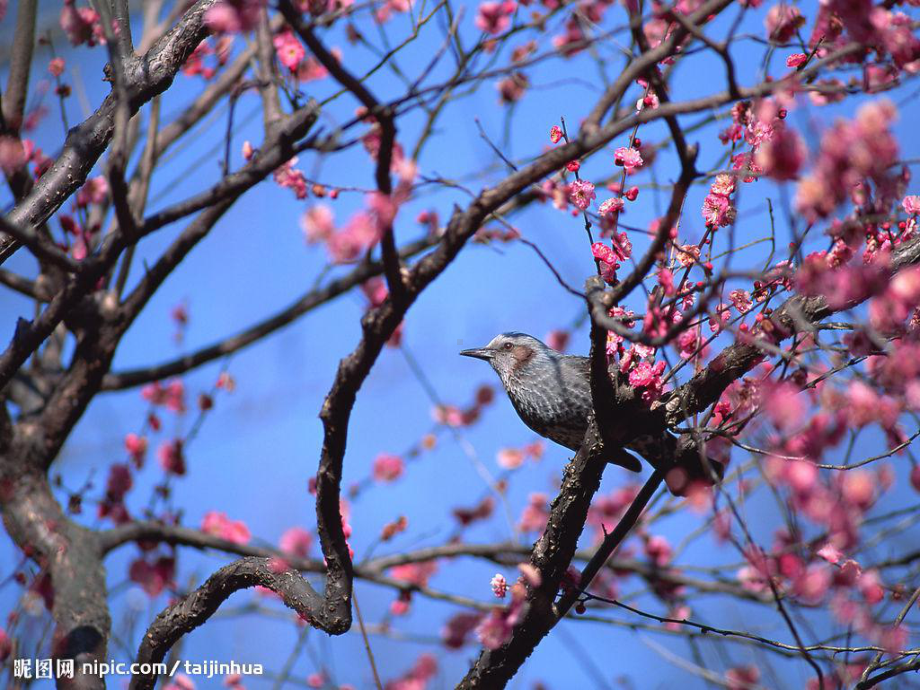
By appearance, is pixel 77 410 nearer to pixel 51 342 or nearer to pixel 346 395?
pixel 51 342

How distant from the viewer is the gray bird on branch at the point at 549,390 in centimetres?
412

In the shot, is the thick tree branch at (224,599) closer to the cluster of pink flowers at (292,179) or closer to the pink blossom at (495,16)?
the cluster of pink flowers at (292,179)

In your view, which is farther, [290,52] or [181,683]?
[290,52]

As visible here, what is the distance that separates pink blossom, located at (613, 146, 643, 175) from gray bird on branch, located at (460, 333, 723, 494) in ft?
4.60

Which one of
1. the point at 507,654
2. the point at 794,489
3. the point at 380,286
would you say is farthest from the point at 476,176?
the point at 794,489

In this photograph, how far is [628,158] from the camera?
8.48ft

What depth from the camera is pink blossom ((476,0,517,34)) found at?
4.52 m

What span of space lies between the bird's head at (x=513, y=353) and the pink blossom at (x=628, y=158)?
205cm

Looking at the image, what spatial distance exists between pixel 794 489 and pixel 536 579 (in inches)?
45.9

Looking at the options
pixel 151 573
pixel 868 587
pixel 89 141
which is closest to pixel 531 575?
pixel 868 587

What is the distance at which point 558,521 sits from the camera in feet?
9.07

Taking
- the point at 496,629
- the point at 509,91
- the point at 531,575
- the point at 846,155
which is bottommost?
the point at 496,629

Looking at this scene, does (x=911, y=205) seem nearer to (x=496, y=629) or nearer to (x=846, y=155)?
(x=846, y=155)

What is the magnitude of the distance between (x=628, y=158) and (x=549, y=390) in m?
1.91
